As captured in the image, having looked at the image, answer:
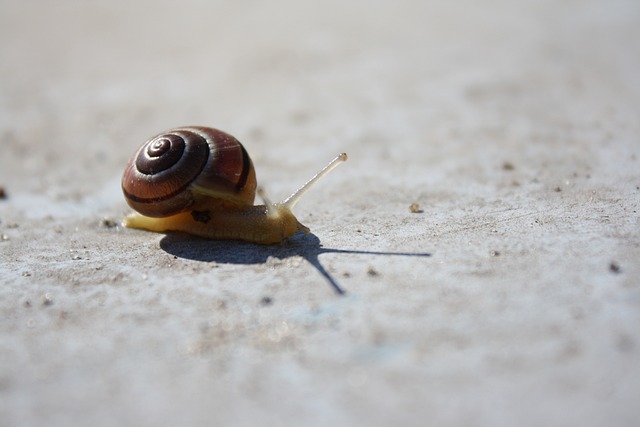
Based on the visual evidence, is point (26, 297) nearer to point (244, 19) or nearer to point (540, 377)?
point (540, 377)

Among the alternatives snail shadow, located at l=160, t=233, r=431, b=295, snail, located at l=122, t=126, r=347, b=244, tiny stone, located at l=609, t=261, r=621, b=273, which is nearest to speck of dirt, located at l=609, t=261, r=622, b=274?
tiny stone, located at l=609, t=261, r=621, b=273

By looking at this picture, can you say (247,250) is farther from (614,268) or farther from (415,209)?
(614,268)

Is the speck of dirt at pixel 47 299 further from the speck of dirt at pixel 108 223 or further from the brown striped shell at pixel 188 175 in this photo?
the speck of dirt at pixel 108 223

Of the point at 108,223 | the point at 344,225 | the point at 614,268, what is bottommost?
the point at 108,223

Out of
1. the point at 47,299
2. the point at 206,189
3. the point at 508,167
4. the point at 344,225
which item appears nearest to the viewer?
the point at 47,299

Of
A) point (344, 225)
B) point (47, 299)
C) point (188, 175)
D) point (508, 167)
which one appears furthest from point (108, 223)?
point (508, 167)

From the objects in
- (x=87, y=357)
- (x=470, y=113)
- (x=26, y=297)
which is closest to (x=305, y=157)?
(x=470, y=113)
